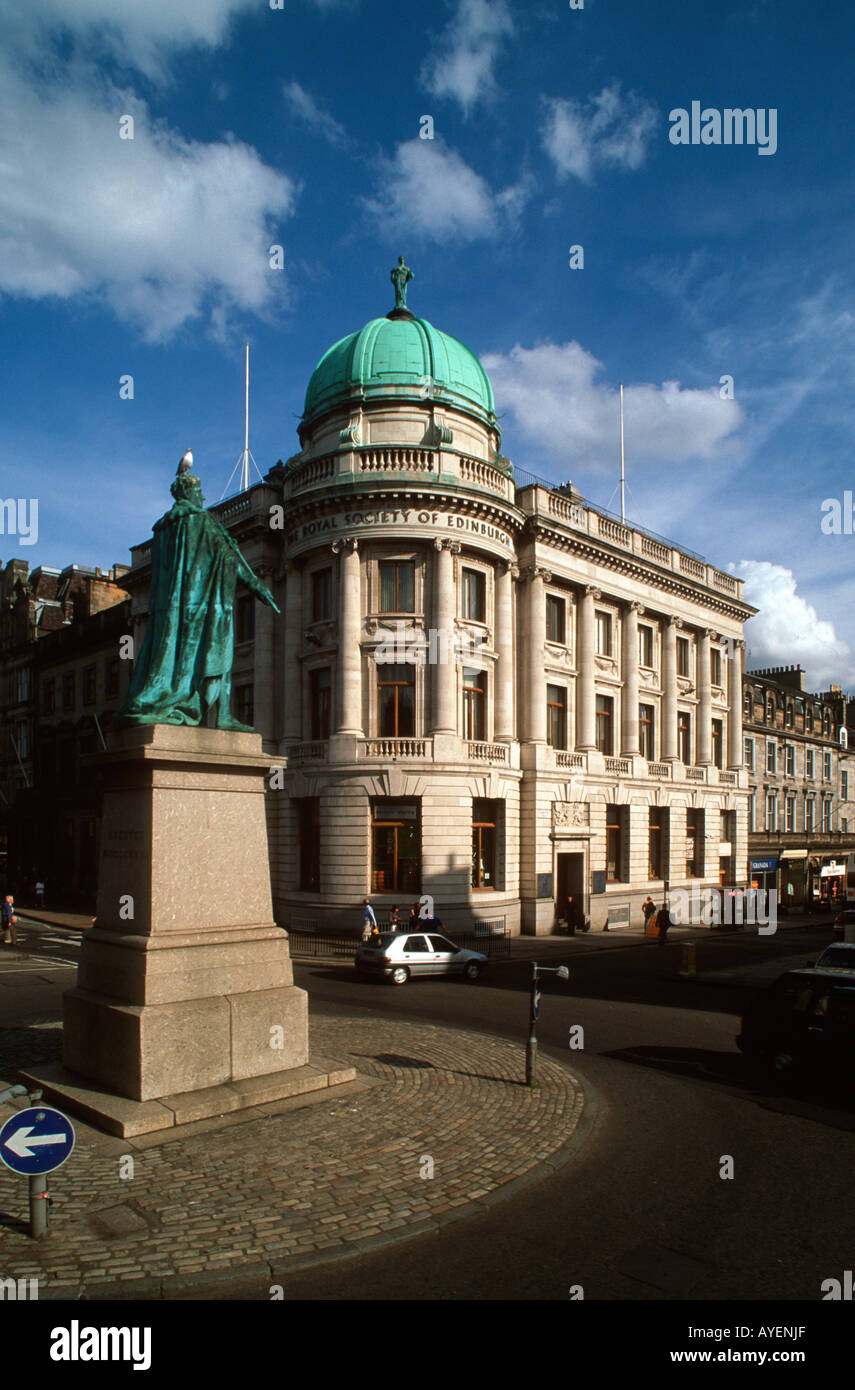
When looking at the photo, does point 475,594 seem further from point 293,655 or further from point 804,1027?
point 804,1027

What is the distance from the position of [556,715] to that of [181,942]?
28.7 m

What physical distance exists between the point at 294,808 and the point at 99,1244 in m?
26.5

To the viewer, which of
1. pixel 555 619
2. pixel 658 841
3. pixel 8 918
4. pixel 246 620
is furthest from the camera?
pixel 658 841

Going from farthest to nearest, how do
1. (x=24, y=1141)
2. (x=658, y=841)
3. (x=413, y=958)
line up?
(x=658, y=841) < (x=413, y=958) < (x=24, y=1141)

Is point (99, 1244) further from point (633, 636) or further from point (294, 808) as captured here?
point (633, 636)

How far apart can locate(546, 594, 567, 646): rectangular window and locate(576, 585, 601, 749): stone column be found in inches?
37.4

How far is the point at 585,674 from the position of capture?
125ft

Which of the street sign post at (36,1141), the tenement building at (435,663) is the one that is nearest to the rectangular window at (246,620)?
the tenement building at (435,663)

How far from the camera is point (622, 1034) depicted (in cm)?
1531

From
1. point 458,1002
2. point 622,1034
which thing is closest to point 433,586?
point 458,1002

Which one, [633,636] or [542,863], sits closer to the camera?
[542,863]

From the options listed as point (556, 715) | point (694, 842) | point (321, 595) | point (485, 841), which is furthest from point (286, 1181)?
point (694, 842)

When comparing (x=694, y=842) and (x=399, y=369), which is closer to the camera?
(x=399, y=369)

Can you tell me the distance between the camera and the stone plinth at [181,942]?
962 cm
